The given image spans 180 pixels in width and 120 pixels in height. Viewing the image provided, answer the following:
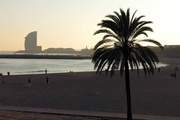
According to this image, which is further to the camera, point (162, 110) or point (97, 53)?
point (162, 110)

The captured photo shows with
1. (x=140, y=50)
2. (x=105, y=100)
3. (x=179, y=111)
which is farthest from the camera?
(x=105, y=100)

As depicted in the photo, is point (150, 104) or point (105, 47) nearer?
point (105, 47)

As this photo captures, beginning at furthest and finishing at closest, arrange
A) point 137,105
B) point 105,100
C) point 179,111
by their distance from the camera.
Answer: point 105,100
point 137,105
point 179,111

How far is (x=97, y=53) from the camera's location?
20.9m

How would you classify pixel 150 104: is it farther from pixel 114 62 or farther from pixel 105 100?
pixel 114 62

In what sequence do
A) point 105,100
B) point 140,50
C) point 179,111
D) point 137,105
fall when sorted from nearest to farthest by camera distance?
point 140,50, point 179,111, point 137,105, point 105,100

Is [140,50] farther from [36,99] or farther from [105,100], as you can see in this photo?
[36,99]

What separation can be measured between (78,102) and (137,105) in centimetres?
543

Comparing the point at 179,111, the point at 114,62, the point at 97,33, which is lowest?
the point at 179,111

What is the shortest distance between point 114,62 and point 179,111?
365 inches

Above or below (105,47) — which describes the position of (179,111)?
below

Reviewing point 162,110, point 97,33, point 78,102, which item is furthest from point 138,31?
point 78,102

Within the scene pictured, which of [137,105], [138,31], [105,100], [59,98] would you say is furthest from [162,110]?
[59,98]

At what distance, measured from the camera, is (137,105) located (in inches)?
1208
